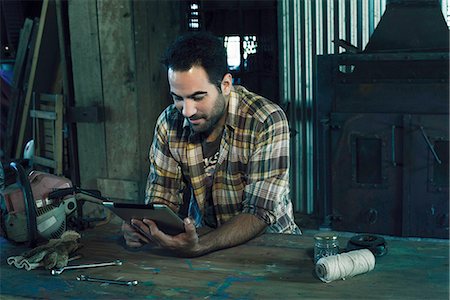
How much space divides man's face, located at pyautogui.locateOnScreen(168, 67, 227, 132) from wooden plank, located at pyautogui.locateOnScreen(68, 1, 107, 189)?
2197mm

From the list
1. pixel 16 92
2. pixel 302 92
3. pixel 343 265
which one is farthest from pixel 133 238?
pixel 16 92

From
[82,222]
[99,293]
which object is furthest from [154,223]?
[82,222]

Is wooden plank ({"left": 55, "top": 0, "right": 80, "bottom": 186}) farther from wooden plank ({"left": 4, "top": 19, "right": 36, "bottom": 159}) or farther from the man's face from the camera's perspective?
the man's face

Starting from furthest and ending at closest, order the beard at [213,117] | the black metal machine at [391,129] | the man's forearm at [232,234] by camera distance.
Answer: the black metal machine at [391,129]
the beard at [213,117]
the man's forearm at [232,234]

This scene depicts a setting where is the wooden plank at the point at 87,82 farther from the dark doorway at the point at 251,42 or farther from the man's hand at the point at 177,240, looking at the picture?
the man's hand at the point at 177,240

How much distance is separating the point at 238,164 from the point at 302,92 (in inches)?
107

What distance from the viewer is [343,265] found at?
2148 millimetres

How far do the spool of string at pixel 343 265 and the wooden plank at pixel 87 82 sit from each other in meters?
2.92

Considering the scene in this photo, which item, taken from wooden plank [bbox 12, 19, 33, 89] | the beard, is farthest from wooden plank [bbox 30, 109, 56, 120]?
the beard

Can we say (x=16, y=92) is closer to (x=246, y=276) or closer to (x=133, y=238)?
(x=133, y=238)

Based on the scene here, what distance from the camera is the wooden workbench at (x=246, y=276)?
208cm

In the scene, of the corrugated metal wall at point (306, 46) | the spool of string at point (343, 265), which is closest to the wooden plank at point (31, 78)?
the corrugated metal wall at point (306, 46)

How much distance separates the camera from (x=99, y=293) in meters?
2.15

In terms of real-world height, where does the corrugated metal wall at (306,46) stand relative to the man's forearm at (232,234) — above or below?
above
